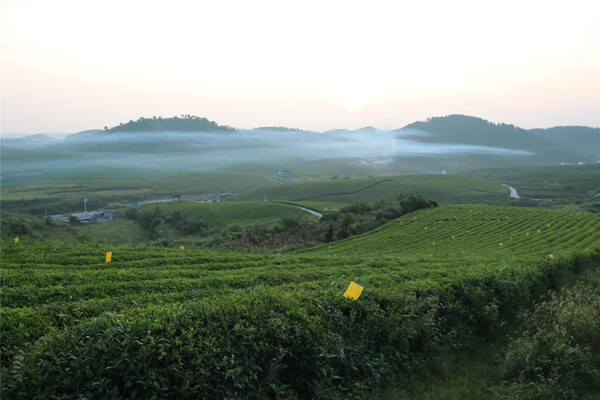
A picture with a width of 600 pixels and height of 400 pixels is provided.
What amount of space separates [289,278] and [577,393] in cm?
631

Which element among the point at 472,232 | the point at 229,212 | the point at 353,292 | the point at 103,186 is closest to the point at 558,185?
the point at 472,232

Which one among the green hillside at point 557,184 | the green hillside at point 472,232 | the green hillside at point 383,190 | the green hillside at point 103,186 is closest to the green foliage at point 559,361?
the green hillside at point 472,232

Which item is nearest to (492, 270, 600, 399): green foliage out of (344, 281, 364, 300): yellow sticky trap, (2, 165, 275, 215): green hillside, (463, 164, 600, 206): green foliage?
(344, 281, 364, 300): yellow sticky trap

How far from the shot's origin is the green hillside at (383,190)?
103 meters

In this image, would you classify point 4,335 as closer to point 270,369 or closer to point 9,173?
point 270,369

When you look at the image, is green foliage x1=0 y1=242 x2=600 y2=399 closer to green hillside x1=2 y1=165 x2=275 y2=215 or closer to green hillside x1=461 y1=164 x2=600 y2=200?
green hillside x1=2 y1=165 x2=275 y2=215

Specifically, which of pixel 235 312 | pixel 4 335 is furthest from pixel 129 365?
pixel 4 335

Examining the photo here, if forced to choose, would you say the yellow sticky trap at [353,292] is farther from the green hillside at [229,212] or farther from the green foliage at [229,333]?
the green hillside at [229,212]

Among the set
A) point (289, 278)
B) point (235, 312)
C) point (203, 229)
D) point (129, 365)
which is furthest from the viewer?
point (203, 229)

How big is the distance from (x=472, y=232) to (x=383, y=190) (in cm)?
7578

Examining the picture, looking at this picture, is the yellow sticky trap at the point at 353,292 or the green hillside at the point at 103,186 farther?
the green hillside at the point at 103,186

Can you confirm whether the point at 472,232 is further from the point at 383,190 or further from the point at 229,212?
the point at 383,190

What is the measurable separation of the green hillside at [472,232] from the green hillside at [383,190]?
163 ft

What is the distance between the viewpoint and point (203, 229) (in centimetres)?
5959
